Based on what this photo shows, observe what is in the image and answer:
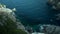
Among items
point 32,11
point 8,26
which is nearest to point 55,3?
point 32,11

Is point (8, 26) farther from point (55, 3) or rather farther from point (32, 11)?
point (55, 3)

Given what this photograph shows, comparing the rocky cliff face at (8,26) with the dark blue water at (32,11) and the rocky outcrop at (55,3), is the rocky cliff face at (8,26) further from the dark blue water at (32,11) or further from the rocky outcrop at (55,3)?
the rocky outcrop at (55,3)

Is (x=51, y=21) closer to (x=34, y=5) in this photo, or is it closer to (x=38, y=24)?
(x=38, y=24)

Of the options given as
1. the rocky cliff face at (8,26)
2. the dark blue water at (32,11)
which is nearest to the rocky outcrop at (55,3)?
the dark blue water at (32,11)

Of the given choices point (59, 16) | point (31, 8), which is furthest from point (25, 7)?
point (59, 16)

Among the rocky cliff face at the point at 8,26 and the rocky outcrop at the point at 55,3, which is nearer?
the rocky cliff face at the point at 8,26

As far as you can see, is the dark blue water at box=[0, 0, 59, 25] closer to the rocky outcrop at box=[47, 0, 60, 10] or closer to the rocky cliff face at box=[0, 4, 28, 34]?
the rocky outcrop at box=[47, 0, 60, 10]

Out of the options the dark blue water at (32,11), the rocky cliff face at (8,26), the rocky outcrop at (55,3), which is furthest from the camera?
the rocky outcrop at (55,3)

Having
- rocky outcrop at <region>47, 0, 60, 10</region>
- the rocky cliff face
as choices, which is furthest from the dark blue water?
the rocky cliff face
